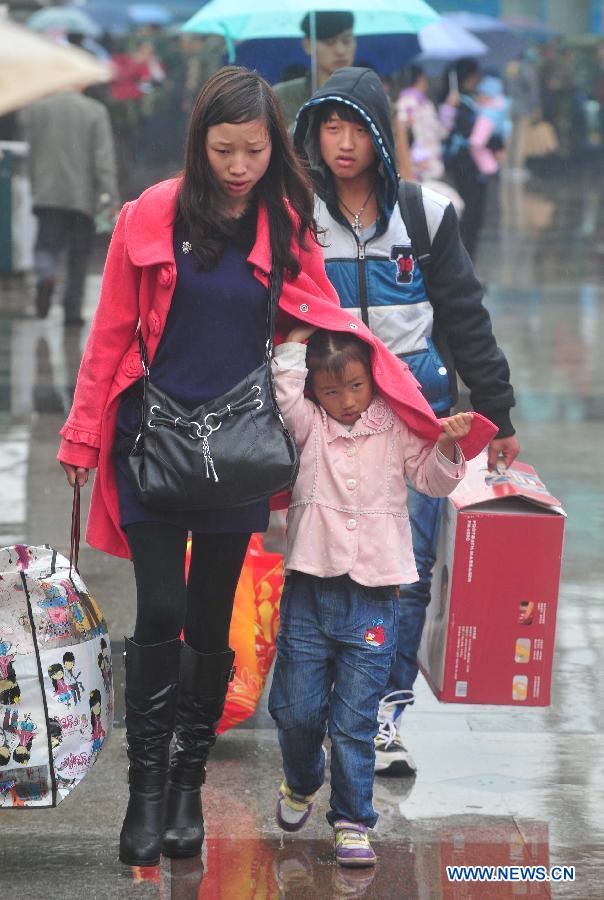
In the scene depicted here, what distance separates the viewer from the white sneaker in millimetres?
4379

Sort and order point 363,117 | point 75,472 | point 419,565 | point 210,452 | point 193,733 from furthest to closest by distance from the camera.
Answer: point 419,565 < point 363,117 < point 193,733 < point 75,472 < point 210,452

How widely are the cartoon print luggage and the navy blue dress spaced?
27 cm

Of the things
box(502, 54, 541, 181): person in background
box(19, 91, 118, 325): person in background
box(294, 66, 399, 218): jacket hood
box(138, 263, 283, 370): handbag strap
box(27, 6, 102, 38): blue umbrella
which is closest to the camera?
box(138, 263, 283, 370): handbag strap

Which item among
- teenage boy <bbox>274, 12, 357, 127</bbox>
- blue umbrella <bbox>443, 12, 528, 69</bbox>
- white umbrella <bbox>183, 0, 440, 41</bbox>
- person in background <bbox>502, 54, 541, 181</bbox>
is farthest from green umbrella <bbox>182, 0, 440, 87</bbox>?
person in background <bbox>502, 54, 541, 181</bbox>

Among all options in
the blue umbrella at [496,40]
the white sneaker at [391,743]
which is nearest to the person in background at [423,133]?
the white sneaker at [391,743]

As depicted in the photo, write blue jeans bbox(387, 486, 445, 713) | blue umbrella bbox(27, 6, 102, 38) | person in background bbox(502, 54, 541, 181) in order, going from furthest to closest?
1. person in background bbox(502, 54, 541, 181)
2. blue umbrella bbox(27, 6, 102, 38)
3. blue jeans bbox(387, 486, 445, 713)

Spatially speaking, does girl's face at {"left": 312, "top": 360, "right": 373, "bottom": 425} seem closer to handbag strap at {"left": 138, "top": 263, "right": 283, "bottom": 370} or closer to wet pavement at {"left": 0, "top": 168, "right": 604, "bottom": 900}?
handbag strap at {"left": 138, "top": 263, "right": 283, "bottom": 370}

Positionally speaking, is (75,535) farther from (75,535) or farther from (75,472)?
(75,472)

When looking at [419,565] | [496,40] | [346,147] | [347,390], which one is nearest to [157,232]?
[347,390]

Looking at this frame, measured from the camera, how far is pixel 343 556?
12.3ft

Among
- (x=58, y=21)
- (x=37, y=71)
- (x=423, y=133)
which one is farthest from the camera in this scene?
(x=58, y=21)

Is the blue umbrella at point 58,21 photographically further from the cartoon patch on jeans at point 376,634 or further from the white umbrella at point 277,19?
the cartoon patch on jeans at point 376,634

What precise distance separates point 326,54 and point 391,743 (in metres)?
3.04

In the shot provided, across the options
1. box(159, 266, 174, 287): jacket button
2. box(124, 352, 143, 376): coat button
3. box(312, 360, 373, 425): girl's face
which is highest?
box(159, 266, 174, 287): jacket button
